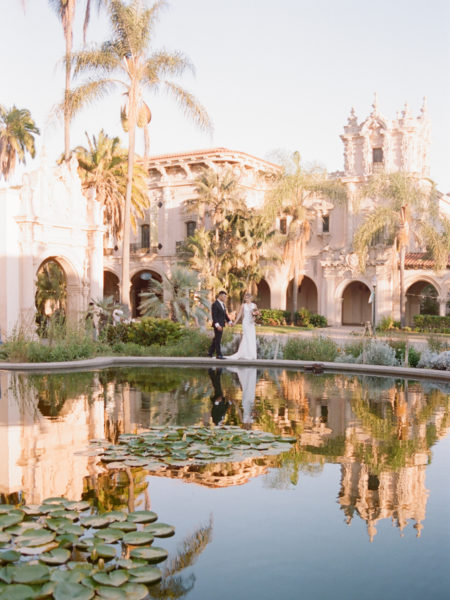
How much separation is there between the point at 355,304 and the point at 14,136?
2405 centimetres

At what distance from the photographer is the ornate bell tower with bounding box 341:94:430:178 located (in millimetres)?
39719

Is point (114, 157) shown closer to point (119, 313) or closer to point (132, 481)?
point (119, 313)

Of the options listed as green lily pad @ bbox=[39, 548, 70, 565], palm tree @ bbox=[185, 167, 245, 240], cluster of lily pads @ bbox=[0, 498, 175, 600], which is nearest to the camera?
cluster of lily pads @ bbox=[0, 498, 175, 600]

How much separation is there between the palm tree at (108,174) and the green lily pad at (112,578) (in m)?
28.0

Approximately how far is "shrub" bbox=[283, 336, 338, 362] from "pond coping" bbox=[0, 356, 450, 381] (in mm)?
901

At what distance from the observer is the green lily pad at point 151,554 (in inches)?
166

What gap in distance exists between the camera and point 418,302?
39.2 meters

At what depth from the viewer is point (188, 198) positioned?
40.4 meters

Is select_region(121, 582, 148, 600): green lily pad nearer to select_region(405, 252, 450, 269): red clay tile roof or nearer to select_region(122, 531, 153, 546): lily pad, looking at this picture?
select_region(122, 531, 153, 546): lily pad

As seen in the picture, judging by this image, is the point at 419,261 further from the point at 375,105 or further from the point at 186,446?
the point at 186,446

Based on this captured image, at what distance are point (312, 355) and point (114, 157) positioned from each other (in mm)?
18739

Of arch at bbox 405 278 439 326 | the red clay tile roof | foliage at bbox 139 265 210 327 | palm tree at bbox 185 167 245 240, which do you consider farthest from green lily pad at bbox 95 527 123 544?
arch at bbox 405 278 439 326

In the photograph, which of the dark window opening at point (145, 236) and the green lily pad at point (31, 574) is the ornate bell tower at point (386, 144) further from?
the green lily pad at point (31, 574)

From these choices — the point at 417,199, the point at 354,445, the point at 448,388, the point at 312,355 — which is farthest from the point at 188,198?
the point at 354,445
